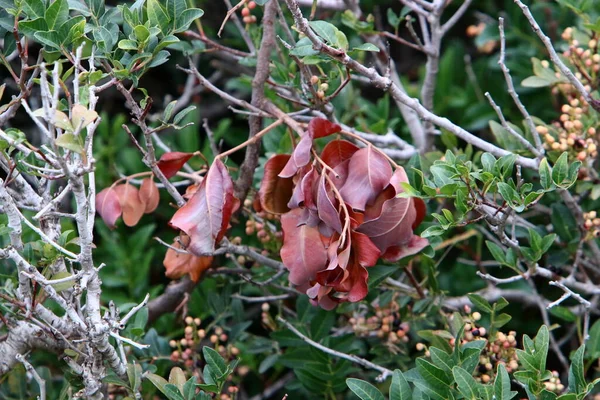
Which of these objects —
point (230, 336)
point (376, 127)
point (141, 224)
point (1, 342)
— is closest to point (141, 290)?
point (141, 224)

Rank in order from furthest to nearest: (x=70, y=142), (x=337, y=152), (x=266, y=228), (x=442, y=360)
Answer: (x=266, y=228) → (x=337, y=152) → (x=442, y=360) → (x=70, y=142)

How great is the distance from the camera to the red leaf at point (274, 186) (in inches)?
57.0

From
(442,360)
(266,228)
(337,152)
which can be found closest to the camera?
(442,360)

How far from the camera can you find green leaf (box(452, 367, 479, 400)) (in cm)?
121

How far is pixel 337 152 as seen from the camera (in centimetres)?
144

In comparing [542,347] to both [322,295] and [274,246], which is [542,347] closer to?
[322,295]

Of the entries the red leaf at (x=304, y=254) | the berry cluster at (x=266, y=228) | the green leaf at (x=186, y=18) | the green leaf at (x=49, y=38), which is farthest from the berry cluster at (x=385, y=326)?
the green leaf at (x=49, y=38)

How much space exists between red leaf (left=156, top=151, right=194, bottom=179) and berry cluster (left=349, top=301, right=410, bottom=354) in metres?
0.51

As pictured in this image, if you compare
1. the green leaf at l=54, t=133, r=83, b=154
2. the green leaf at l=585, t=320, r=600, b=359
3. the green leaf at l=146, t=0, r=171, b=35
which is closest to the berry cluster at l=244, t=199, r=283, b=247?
the green leaf at l=146, t=0, r=171, b=35

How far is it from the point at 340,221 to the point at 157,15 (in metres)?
0.48

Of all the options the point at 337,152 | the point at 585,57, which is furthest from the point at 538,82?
the point at 337,152

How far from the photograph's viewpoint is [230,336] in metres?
1.75

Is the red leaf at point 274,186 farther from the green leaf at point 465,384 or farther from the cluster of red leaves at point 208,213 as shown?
the green leaf at point 465,384

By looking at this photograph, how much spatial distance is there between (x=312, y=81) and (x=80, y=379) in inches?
28.2
